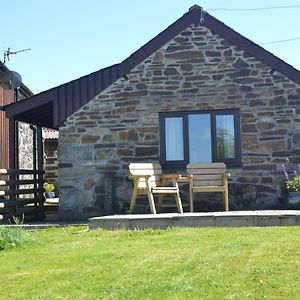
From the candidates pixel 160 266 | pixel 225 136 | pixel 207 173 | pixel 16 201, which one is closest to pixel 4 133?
pixel 16 201

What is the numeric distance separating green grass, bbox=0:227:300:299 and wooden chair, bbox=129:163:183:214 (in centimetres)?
191

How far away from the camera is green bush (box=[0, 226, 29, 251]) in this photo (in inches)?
277

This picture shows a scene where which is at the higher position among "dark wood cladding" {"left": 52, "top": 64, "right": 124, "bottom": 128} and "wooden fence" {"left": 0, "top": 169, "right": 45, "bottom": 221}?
"dark wood cladding" {"left": 52, "top": 64, "right": 124, "bottom": 128}

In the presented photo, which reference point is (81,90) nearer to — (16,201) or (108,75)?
(108,75)

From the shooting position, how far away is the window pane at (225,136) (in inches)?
439

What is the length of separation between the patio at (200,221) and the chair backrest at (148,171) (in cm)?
130

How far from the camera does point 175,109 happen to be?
11312mm

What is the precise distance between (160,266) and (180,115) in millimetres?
6353

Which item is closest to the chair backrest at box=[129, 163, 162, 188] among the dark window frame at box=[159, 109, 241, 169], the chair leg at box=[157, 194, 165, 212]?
the chair leg at box=[157, 194, 165, 212]

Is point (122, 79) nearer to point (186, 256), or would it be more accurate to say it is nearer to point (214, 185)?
point (214, 185)

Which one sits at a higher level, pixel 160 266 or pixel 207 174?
pixel 207 174

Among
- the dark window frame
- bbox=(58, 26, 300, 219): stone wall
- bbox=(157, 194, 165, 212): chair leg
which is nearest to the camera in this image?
bbox=(157, 194, 165, 212): chair leg

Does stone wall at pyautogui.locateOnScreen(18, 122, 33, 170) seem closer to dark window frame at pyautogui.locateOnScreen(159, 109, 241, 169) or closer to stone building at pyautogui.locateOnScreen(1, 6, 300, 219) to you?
stone building at pyautogui.locateOnScreen(1, 6, 300, 219)

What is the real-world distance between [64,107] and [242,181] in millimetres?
4070
